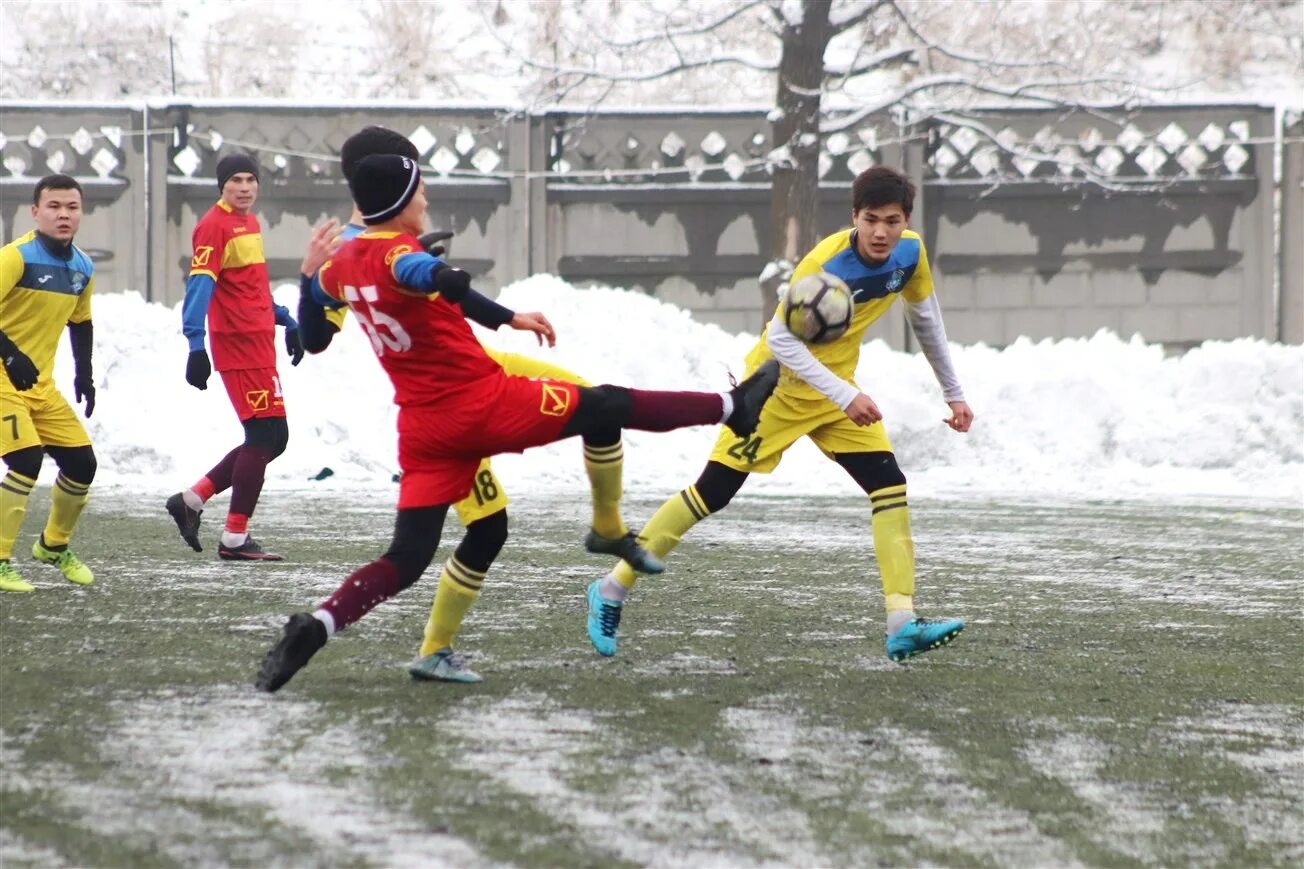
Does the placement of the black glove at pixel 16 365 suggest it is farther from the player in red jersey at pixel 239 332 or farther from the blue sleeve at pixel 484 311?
the blue sleeve at pixel 484 311

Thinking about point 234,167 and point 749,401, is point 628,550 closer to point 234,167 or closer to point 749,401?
point 749,401

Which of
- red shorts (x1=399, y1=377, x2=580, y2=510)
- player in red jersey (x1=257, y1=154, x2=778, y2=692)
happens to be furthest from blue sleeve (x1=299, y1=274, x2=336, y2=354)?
red shorts (x1=399, y1=377, x2=580, y2=510)

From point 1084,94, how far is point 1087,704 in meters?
18.7

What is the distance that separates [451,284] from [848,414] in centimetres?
180

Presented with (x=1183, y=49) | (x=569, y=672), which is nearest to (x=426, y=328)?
(x=569, y=672)

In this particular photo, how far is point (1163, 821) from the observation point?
15.1ft

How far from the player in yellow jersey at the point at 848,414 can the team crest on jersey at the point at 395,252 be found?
1.71 meters

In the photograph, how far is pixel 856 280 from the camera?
7301 millimetres

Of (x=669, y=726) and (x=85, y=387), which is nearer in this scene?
(x=669, y=726)

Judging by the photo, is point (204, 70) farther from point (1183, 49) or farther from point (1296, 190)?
point (1296, 190)

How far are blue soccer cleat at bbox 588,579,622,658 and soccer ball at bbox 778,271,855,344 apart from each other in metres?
1.21

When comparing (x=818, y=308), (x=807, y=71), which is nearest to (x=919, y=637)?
(x=818, y=308)

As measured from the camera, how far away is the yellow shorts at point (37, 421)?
8.91m

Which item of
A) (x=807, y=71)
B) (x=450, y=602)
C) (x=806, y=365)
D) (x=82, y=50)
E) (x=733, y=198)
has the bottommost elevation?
(x=450, y=602)
